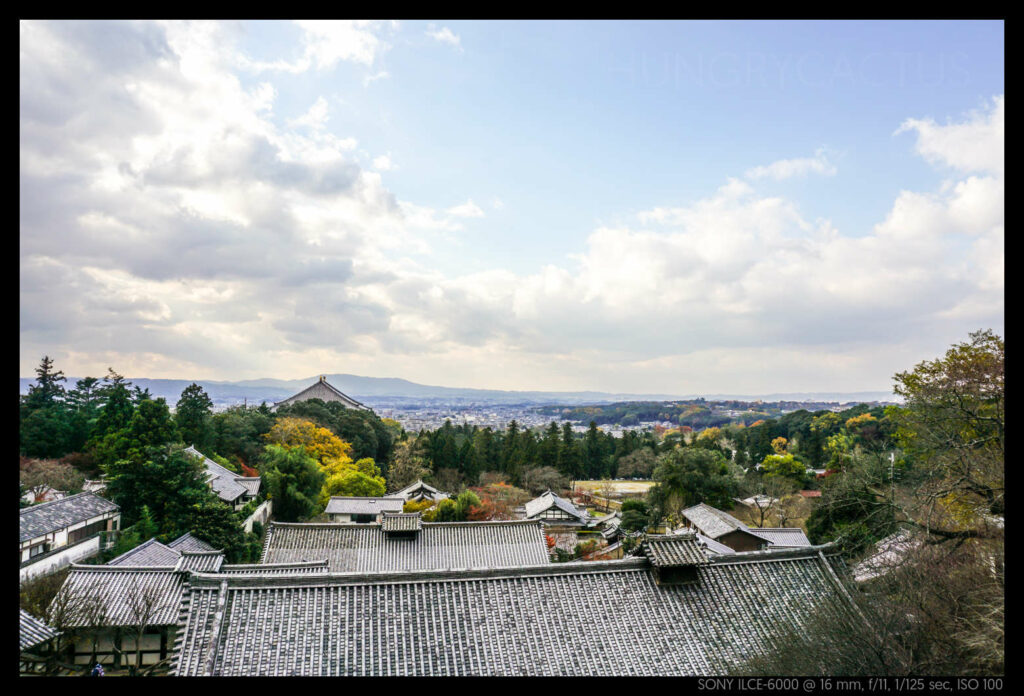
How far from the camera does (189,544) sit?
502 inches

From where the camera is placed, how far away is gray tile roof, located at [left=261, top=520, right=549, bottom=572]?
11.5 m

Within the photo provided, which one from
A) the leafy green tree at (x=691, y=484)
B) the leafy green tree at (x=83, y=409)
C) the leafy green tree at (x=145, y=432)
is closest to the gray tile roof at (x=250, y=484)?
the leafy green tree at (x=145, y=432)

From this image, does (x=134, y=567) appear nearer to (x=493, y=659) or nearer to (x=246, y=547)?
(x=246, y=547)

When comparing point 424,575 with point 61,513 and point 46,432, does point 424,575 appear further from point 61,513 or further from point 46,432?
point 46,432

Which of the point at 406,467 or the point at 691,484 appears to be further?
the point at 406,467

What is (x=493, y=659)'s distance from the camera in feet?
18.9

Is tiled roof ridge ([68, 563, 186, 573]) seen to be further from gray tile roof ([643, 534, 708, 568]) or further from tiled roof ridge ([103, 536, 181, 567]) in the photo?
gray tile roof ([643, 534, 708, 568])

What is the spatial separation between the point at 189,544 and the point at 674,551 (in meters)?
11.7

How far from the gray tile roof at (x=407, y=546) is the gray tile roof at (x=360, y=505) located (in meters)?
4.87

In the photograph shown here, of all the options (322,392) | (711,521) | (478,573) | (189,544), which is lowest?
(711,521)

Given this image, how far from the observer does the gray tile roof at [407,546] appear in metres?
11.5

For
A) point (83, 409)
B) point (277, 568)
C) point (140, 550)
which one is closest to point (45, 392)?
point (83, 409)

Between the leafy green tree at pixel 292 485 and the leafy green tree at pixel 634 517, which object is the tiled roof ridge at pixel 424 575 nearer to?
the leafy green tree at pixel 292 485

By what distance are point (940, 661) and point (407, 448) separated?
2422cm
